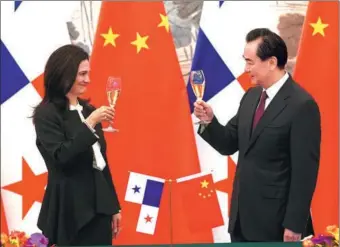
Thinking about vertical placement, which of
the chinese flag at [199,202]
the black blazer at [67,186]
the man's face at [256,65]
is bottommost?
the chinese flag at [199,202]

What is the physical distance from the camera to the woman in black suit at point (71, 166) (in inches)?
104

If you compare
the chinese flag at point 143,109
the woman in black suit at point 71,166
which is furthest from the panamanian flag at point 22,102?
the woman in black suit at point 71,166

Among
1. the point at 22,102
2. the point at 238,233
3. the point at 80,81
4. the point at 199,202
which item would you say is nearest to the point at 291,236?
the point at 238,233

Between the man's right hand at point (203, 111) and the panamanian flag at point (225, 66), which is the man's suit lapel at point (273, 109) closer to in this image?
the man's right hand at point (203, 111)

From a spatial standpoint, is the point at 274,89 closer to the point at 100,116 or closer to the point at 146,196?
the point at 100,116

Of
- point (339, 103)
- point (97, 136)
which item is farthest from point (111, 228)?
point (339, 103)

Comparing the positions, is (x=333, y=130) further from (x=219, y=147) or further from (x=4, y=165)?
(x=4, y=165)

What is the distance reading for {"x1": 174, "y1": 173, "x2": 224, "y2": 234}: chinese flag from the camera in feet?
12.1

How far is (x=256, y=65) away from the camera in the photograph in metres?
2.59

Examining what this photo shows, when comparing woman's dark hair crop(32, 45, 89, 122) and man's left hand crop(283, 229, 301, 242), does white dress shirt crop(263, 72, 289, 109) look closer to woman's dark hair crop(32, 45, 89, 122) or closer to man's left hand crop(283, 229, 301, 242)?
man's left hand crop(283, 229, 301, 242)

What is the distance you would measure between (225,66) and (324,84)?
55 cm

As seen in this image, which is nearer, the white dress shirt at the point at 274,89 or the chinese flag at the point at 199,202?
the white dress shirt at the point at 274,89

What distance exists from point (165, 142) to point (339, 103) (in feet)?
3.09

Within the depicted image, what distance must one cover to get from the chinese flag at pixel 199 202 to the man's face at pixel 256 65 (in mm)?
1205
